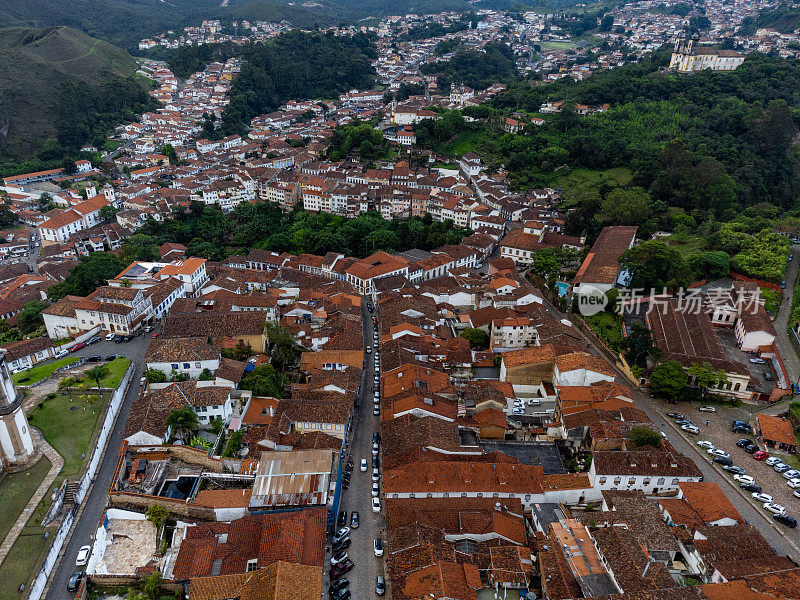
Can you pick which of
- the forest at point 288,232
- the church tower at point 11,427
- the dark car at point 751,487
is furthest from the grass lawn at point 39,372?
the dark car at point 751,487

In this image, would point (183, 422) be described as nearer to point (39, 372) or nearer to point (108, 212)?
point (39, 372)

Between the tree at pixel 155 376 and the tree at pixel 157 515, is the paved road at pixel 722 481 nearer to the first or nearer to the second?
the tree at pixel 157 515

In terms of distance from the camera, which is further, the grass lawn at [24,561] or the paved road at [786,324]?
the paved road at [786,324]

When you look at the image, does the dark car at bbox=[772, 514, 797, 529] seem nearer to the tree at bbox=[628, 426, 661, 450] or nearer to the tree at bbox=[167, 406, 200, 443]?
the tree at bbox=[628, 426, 661, 450]

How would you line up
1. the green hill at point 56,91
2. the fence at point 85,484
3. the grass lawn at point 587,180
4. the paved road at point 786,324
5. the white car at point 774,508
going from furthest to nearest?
the green hill at point 56,91
the grass lawn at point 587,180
the paved road at point 786,324
the white car at point 774,508
the fence at point 85,484

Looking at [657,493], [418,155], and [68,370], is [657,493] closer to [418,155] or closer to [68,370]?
[68,370]

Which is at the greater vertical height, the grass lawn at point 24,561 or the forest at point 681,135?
the forest at point 681,135
